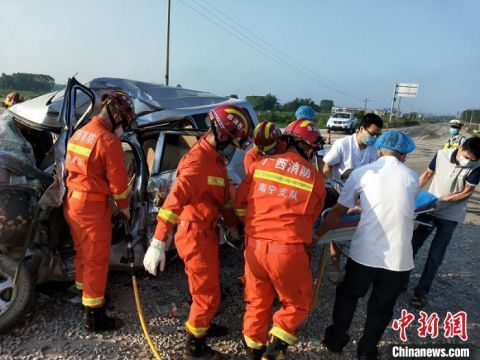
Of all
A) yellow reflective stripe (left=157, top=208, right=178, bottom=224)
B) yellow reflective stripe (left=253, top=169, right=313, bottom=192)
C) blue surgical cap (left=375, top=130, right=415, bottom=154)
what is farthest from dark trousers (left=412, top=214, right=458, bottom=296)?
yellow reflective stripe (left=157, top=208, right=178, bottom=224)

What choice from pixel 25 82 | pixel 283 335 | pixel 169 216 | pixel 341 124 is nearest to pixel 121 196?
pixel 169 216

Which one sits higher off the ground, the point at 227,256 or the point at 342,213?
the point at 342,213

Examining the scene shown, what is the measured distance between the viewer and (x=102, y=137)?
282cm

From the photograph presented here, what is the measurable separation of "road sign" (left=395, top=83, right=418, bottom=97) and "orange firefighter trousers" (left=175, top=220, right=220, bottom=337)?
112 ft

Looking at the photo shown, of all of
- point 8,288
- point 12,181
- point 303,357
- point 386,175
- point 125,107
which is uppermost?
point 125,107

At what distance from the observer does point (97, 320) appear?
2.97m

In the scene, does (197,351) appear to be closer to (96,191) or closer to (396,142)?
(96,191)

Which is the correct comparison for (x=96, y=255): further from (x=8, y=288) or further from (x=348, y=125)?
(x=348, y=125)

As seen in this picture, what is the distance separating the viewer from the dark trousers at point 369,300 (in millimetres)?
2762

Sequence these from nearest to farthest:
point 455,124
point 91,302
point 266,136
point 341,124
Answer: point 91,302
point 266,136
point 455,124
point 341,124

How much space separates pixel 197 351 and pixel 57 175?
169 cm

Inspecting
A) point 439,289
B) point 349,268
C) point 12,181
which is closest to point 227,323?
point 349,268

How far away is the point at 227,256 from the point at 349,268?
1.96 meters

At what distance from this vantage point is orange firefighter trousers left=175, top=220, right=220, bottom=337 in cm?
264
